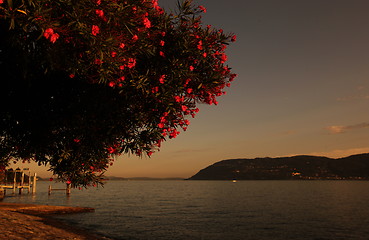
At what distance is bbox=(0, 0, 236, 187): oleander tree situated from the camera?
639 cm

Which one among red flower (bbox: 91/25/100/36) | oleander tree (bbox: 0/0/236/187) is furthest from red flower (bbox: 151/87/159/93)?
red flower (bbox: 91/25/100/36)

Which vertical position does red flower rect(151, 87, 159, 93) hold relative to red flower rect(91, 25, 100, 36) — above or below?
below

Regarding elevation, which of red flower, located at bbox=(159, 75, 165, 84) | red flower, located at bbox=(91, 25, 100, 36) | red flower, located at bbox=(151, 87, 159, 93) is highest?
red flower, located at bbox=(91, 25, 100, 36)

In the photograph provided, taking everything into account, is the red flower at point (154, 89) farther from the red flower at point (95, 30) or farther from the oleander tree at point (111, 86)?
the red flower at point (95, 30)

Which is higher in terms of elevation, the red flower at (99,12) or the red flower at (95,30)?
the red flower at (99,12)

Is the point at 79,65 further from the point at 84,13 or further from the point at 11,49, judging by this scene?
the point at 11,49

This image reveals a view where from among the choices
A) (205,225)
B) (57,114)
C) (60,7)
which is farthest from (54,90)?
(205,225)

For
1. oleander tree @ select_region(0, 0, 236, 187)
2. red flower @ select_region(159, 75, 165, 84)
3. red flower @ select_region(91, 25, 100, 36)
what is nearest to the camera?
red flower @ select_region(91, 25, 100, 36)

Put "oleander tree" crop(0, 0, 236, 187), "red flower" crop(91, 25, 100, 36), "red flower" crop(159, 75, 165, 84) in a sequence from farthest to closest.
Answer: "red flower" crop(159, 75, 165, 84), "oleander tree" crop(0, 0, 236, 187), "red flower" crop(91, 25, 100, 36)

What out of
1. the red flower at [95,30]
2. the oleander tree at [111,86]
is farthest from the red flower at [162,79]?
the red flower at [95,30]

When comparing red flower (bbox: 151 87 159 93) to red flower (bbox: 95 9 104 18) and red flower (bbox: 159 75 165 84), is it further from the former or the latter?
red flower (bbox: 95 9 104 18)

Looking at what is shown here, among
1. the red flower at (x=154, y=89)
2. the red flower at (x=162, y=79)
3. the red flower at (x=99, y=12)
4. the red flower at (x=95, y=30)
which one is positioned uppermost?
the red flower at (x=99, y=12)

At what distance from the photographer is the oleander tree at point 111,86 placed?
6.39 metres

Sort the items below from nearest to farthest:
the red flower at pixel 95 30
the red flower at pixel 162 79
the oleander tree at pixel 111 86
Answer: the red flower at pixel 95 30, the oleander tree at pixel 111 86, the red flower at pixel 162 79
